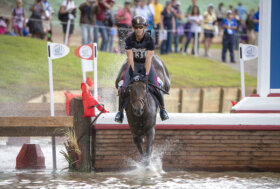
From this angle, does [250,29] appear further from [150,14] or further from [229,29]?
[150,14]

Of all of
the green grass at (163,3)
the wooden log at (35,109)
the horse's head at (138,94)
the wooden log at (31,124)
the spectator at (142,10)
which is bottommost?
the wooden log at (35,109)

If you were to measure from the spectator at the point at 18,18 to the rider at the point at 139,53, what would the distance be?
10738 mm

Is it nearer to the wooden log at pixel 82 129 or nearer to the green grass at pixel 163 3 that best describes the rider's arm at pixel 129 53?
the wooden log at pixel 82 129

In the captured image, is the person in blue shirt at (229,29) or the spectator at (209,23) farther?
the spectator at (209,23)

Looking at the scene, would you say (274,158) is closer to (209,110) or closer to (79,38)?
(209,110)

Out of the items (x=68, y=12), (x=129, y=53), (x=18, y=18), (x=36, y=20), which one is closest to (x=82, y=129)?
(x=129, y=53)

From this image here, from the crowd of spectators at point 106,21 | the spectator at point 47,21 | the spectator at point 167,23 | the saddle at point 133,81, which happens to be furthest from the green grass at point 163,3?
the saddle at point 133,81

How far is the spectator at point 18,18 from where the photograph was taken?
19.5m

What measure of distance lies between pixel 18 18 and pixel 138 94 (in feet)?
39.0

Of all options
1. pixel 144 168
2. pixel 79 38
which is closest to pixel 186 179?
pixel 144 168

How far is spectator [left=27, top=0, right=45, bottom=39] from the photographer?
1952 cm

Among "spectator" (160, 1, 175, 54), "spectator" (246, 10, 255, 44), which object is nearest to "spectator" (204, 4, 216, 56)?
"spectator" (246, 10, 255, 44)

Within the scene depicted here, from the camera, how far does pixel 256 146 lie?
967 cm

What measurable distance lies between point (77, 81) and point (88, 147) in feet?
33.3
